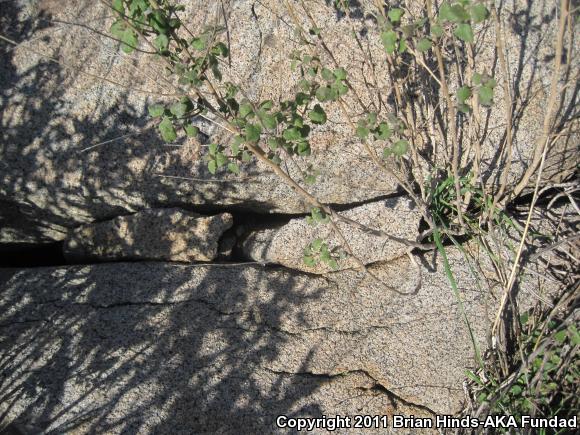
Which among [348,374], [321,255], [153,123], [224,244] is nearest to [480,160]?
[321,255]

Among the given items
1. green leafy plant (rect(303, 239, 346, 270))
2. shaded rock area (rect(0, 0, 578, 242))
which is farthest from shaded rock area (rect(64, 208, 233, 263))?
green leafy plant (rect(303, 239, 346, 270))

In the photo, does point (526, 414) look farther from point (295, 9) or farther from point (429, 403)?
point (295, 9)

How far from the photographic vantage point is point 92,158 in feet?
9.95

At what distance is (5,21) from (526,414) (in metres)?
3.14

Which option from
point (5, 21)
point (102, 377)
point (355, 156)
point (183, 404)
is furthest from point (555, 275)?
point (5, 21)

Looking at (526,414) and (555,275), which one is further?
(555,275)

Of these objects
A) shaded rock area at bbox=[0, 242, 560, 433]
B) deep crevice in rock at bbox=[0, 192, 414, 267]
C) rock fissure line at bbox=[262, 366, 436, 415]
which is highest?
deep crevice in rock at bbox=[0, 192, 414, 267]

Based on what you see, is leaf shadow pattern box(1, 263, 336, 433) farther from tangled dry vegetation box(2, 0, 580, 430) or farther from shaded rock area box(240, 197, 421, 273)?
tangled dry vegetation box(2, 0, 580, 430)

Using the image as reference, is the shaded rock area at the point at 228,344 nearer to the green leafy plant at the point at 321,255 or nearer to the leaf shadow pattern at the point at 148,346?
the leaf shadow pattern at the point at 148,346

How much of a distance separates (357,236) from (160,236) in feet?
3.35

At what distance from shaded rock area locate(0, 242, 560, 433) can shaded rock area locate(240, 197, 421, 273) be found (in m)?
0.07

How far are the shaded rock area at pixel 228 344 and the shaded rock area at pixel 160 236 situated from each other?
116 millimetres

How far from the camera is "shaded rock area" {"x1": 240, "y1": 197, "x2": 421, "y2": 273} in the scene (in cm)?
291

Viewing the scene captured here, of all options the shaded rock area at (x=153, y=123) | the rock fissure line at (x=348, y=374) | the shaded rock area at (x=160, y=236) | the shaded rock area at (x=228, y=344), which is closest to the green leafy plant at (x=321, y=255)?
the shaded rock area at (x=228, y=344)
